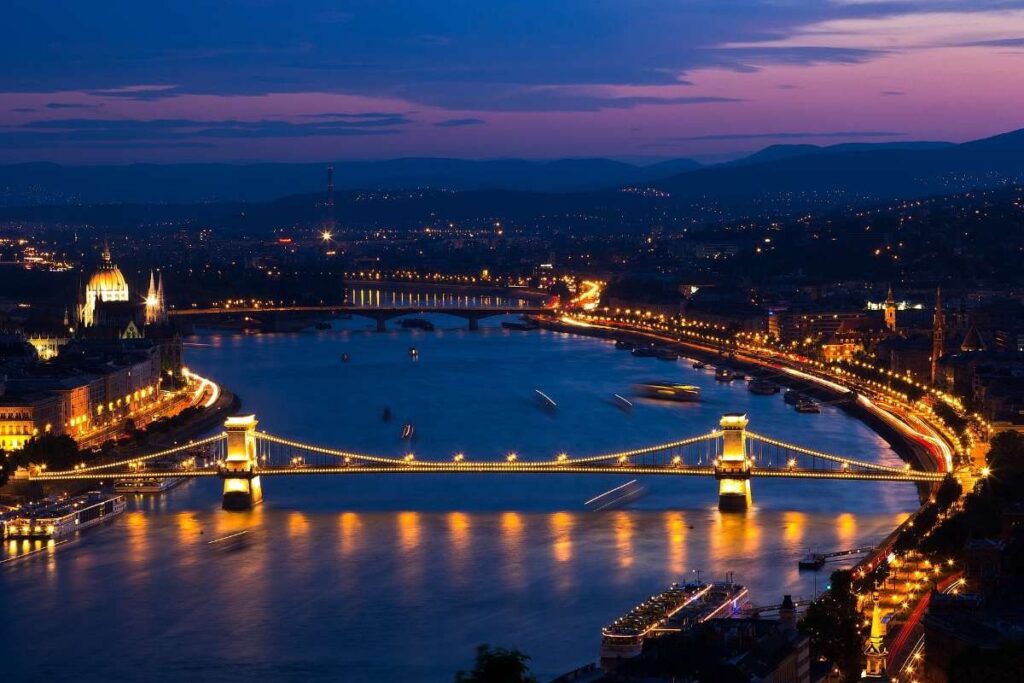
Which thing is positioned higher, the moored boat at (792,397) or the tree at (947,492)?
the tree at (947,492)

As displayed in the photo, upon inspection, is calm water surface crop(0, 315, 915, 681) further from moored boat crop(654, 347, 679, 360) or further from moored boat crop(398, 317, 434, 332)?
moored boat crop(398, 317, 434, 332)

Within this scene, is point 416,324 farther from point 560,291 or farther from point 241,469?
point 241,469

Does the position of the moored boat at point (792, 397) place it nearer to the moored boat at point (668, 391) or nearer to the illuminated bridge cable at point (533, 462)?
the moored boat at point (668, 391)

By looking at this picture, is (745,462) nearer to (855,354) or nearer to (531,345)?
(855,354)

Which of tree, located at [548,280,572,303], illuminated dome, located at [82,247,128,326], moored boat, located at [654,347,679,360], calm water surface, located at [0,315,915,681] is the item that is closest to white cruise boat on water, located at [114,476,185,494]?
calm water surface, located at [0,315,915,681]

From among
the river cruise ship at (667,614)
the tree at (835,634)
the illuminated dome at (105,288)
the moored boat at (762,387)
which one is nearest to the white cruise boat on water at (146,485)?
the river cruise ship at (667,614)

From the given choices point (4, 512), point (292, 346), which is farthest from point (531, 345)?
point (4, 512)
